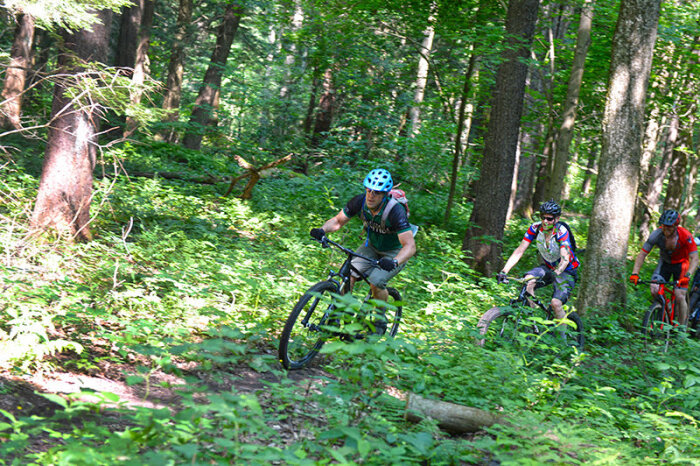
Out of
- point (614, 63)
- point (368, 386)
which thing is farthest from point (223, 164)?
point (368, 386)

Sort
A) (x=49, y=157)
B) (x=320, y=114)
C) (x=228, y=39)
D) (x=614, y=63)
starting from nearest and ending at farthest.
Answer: (x=49, y=157) → (x=614, y=63) → (x=228, y=39) → (x=320, y=114)

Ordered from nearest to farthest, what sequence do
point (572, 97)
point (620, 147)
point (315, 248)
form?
point (620, 147), point (315, 248), point (572, 97)

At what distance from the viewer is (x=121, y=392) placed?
4801 mm

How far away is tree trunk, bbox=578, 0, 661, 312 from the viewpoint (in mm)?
9070

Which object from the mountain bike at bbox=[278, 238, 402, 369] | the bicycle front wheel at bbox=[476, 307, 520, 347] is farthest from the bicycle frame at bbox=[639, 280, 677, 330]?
the mountain bike at bbox=[278, 238, 402, 369]

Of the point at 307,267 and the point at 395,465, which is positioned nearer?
the point at 395,465

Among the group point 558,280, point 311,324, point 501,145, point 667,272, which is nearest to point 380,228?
point 311,324

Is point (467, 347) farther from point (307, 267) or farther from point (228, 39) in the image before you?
point (228, 39)

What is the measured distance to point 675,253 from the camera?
9430mm

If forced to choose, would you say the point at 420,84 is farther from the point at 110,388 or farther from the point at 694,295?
the point at 110,388

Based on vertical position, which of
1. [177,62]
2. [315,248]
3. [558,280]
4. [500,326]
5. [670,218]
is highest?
[177,62]

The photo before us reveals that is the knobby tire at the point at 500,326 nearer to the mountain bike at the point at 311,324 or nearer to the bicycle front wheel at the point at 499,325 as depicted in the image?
the bicycle front wheel at the point at 499,325

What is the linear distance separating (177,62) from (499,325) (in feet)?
64.8

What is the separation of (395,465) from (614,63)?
8485 mm
